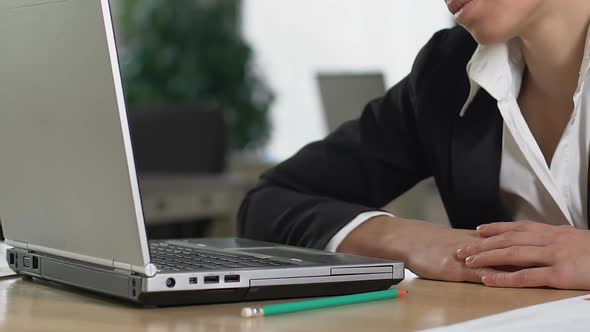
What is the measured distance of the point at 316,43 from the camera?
5.61 meters

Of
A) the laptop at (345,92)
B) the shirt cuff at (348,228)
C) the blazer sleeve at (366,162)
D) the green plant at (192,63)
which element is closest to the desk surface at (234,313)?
the shirt cuff at (348,228)

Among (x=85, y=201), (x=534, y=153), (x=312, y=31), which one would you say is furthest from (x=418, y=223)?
(x=312, y=31)

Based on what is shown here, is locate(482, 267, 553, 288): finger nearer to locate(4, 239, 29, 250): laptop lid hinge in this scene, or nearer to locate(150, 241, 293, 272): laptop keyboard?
locate(150, 241, 293, 272): laptop keyboard

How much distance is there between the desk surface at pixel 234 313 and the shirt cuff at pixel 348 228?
0.24 metres

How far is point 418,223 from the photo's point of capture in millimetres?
1252

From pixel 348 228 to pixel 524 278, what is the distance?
0.28 meters

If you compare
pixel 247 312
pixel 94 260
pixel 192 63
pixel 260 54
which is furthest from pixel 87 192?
pixel 260 54

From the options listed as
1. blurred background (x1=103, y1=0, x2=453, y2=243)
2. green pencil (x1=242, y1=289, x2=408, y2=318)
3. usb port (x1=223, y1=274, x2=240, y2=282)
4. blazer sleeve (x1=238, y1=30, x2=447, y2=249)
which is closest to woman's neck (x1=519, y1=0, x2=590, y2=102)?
blazer sleeve (x1=238, y1=30, x2=447, y2=249)

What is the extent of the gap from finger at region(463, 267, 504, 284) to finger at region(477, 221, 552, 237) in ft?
0.16

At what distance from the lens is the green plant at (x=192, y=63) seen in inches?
219

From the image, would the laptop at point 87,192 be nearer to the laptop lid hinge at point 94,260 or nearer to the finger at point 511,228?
the laptop lid hinge at point 94,260

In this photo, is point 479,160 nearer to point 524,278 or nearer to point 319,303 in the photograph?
point 524,278

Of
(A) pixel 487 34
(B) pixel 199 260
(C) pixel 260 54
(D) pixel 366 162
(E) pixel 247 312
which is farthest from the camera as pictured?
(C) pixel 260 54

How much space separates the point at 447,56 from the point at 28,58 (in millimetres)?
Answer: 727
